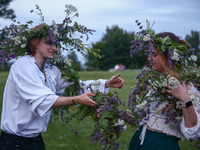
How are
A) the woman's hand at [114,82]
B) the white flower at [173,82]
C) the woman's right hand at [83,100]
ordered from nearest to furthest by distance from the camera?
1. the white flower at [173,82]
2. the woman's right hand at [83,100]
3. the woman's hand at [114,82]

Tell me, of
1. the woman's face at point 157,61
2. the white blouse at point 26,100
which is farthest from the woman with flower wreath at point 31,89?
the woman's face at point 157,61

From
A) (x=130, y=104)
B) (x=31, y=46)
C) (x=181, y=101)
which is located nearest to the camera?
(x=181, y=101)

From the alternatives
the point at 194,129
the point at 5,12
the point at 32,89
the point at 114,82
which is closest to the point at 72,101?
the point at 32,89

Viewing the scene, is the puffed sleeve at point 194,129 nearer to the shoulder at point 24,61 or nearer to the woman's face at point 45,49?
the woman's face at point 45,49

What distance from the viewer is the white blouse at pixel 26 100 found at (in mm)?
2869

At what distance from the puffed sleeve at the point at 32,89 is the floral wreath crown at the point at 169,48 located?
123cm

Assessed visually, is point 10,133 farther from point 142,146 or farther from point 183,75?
point 183,75

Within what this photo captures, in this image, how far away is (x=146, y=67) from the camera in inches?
130

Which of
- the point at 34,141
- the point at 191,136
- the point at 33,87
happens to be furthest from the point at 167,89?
the point at 34,141

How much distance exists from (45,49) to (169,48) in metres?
1.56

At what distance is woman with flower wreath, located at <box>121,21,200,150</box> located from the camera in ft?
8.59

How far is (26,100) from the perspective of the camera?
9.98 feet

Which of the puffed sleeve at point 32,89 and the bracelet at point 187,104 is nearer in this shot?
the bracelet at point 187,104

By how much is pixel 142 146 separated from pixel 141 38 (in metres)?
1.32
